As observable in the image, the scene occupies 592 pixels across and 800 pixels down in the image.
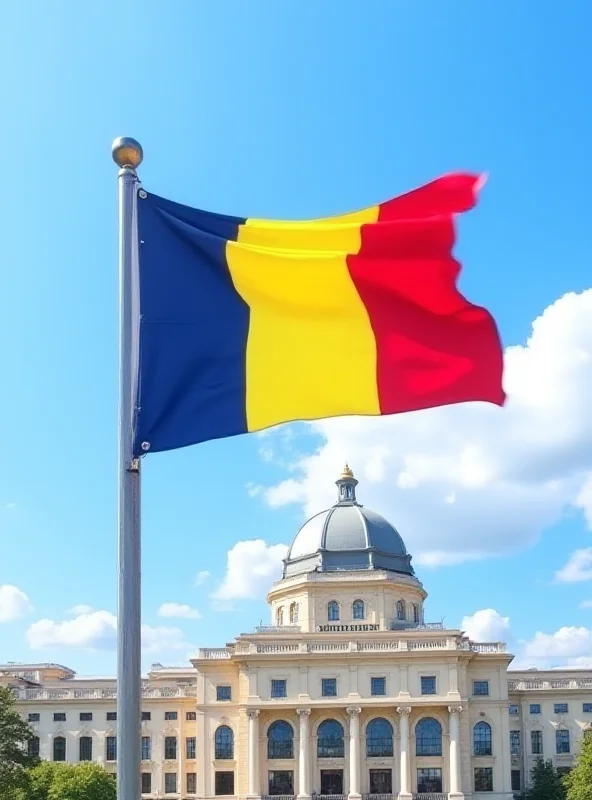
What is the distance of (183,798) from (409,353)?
72.6 meters

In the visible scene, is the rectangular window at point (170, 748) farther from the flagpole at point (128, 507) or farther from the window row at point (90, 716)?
the flagpole at point (128, 507)

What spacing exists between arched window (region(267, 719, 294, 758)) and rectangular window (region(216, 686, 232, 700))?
3.99m

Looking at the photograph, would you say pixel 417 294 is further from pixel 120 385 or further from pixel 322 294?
pixel 120 385

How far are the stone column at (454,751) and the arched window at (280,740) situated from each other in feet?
34.8

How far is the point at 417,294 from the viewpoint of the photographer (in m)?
10.1

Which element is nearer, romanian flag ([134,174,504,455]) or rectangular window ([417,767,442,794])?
romanian flag ([134,174,504,455])

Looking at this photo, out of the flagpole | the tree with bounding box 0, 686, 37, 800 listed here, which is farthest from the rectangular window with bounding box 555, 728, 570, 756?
the flagpole

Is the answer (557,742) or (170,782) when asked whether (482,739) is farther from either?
(170,782)

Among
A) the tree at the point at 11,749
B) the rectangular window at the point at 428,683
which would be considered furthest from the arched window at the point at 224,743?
the tree at the point at 11,749

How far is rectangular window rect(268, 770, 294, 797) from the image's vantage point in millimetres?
69875

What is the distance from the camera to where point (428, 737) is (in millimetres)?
71062

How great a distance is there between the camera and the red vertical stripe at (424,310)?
9828mm

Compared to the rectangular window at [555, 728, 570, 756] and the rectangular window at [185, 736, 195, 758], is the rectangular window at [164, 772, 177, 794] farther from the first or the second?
the rectangular window at [555, 728, 570, 756]

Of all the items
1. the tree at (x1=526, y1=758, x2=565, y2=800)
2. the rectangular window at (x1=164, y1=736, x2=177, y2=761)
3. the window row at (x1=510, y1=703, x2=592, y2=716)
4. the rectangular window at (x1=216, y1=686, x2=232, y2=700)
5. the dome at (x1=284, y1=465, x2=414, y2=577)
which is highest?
the dome at (x1=284, y1=465, x2=414, y2=577)
